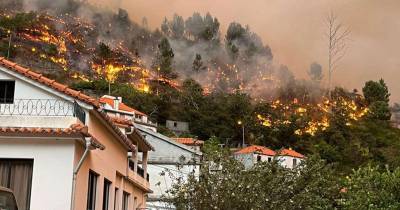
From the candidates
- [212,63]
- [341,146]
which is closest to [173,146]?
[341,146]

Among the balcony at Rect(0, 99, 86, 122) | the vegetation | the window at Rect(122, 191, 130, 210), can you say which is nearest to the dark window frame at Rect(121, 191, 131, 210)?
the window at Rect(122, 191, 130, 210)

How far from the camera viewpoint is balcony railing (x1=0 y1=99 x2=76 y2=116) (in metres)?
16.6

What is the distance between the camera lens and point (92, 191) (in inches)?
740

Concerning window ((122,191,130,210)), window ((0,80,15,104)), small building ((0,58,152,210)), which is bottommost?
window ((122,191,130,210))

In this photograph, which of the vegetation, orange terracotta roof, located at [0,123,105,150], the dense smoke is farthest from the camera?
the dense smoke

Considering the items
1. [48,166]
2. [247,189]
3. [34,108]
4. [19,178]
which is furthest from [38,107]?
[247,189]

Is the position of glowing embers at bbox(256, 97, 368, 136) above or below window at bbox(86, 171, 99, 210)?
above

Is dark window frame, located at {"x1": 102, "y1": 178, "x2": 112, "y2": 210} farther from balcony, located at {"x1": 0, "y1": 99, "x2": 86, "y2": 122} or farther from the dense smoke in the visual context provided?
the dense smoke

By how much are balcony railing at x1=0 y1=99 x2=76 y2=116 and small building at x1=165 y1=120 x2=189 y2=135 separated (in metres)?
78.8

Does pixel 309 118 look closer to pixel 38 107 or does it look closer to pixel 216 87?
pixel 216 87

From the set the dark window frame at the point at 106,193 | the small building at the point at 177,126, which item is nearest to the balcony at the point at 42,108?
the dark window frame at the point at 106,193

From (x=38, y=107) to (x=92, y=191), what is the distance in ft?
11.3

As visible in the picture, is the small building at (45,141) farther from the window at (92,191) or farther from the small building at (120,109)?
the small building at (120,109)

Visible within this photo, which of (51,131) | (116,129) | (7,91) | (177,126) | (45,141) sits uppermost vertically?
(177,126)
